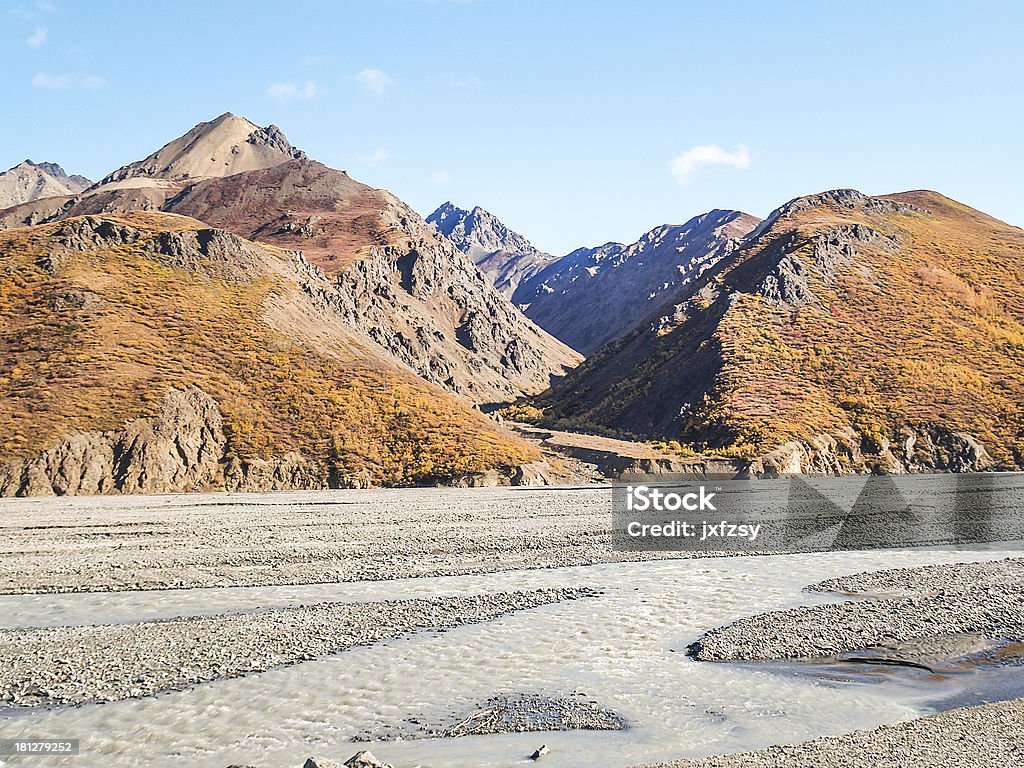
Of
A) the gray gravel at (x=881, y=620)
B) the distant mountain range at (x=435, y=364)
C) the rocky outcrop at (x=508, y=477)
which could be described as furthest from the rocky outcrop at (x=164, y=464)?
the gray gravel at (x=881, y=620)

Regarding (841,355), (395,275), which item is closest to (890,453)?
(841,355)

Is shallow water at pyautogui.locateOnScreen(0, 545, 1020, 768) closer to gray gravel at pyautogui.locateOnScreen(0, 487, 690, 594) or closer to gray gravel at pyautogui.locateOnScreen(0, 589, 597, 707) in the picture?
gray gravel at pyautogui.locateOnScreen(0, 589, 597, 707)

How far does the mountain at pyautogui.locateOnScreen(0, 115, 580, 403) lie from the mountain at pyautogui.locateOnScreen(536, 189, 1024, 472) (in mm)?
19022

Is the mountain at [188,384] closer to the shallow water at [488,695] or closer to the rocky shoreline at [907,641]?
the shallow water at [488,695]

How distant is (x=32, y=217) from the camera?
5305 inches

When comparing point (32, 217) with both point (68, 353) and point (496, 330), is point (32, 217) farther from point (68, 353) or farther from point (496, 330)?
point (68, 353)

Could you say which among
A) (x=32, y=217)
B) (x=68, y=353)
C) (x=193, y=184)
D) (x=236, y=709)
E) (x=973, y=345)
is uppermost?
(x=193, y=184)

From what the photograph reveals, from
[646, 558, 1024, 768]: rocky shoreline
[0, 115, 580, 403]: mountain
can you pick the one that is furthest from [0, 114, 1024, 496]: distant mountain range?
[646, 558, 1024, 768]: rocky shoreline

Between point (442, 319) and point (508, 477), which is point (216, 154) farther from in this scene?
point (508, 477)

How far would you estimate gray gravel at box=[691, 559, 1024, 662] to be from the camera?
1488cm

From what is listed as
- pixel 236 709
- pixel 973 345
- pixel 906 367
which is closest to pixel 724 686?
pixel 236 709

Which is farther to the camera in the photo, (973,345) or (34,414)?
(973,345)

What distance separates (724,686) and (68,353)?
5090 cm

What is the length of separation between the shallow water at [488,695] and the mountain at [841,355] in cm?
4426
